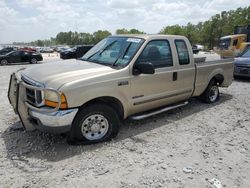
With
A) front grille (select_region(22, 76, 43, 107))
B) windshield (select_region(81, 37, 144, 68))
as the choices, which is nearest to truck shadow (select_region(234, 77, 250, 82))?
windshield (select_region(81, 37, 144, 68))

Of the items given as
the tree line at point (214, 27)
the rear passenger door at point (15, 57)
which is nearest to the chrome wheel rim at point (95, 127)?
the rear passenger door at point (15, 57)

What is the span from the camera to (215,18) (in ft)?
216

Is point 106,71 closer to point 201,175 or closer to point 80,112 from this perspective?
point 80,112

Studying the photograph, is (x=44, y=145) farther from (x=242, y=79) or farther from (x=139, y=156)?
(x=242, y=79)

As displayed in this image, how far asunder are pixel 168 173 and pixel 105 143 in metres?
1.28

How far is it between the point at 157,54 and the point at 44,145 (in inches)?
106

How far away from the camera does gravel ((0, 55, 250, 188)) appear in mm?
3422

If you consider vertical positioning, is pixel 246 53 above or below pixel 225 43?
below

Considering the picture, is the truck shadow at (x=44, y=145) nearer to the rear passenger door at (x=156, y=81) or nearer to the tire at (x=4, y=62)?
the rear passenger door at (x=156, y=81)

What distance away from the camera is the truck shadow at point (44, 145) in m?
3.83

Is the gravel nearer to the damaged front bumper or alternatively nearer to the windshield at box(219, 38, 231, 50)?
the damaged front bumper

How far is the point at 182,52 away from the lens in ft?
A: 18.5

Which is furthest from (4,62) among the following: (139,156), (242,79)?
(139,156)

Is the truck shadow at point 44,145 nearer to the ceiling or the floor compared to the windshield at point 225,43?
nearer to the floor
